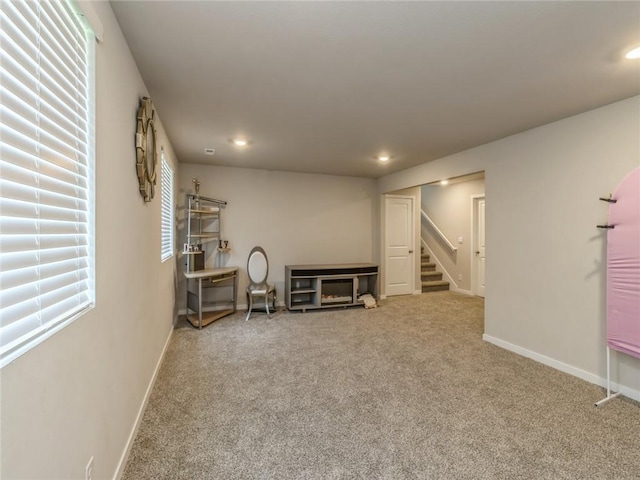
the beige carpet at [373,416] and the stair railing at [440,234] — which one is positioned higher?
the stair railing at [440,234]

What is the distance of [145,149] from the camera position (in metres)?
2.00

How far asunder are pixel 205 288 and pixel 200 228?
96 cm

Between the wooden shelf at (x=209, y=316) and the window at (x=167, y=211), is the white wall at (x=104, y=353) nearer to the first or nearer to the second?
the window at (x=167, y=211)

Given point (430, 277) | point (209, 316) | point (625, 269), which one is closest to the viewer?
point (625, 269)

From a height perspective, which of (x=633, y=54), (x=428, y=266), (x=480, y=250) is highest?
(x=633, y=54)

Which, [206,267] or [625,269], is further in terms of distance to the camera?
[206,267]

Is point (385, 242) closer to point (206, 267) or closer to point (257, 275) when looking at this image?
point (257, 275)

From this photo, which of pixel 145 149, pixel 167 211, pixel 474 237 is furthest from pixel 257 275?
pixel 474 237

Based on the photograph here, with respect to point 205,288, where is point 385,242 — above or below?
above

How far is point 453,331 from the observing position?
3.89 m

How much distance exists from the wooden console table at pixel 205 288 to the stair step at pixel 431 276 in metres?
4.14

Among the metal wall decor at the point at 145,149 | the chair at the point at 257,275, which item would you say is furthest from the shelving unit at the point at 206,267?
the metal wall decor at the point at 145,149

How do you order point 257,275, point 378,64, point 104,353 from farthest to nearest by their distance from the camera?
point 257,275 < point 378,64 < point 104,353

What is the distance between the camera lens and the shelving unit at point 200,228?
431 cm
